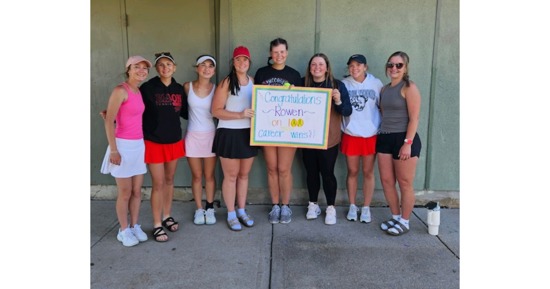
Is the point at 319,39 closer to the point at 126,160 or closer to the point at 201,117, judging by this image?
the point at 201,117

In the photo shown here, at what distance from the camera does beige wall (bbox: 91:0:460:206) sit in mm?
4695

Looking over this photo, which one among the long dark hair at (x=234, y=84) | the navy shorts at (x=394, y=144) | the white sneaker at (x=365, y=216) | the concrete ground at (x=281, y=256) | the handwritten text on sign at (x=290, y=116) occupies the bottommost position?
the concrete ground at (x=281, y=256)

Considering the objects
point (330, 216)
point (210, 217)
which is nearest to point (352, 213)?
point (330, 216)

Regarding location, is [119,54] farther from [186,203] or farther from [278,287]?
[278,287]

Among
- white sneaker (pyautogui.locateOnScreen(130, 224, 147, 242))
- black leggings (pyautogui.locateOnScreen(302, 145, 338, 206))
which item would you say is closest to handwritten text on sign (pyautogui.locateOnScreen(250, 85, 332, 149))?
black leggings (pyautogui.locateOnScreen(302, 145, 338, 206))

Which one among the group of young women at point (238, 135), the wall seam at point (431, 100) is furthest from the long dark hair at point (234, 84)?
the wall seam at point (431, 100)

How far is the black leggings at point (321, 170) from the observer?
4.32 meters

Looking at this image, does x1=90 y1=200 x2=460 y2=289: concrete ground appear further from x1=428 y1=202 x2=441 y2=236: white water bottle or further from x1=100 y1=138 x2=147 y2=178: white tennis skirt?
x1=100 y1=138 x2=147 y2=178: white tennis skirt

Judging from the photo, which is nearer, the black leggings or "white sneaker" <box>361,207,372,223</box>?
the black leggings

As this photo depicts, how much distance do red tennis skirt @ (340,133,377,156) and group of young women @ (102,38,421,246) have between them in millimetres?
11

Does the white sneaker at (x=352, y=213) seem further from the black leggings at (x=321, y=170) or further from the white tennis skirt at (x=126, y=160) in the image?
the white tennis skirt at (x=126, y=160)

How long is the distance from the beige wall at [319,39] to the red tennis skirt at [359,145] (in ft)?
2.13

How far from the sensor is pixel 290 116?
405 centimetres

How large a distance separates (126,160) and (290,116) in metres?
1.64
